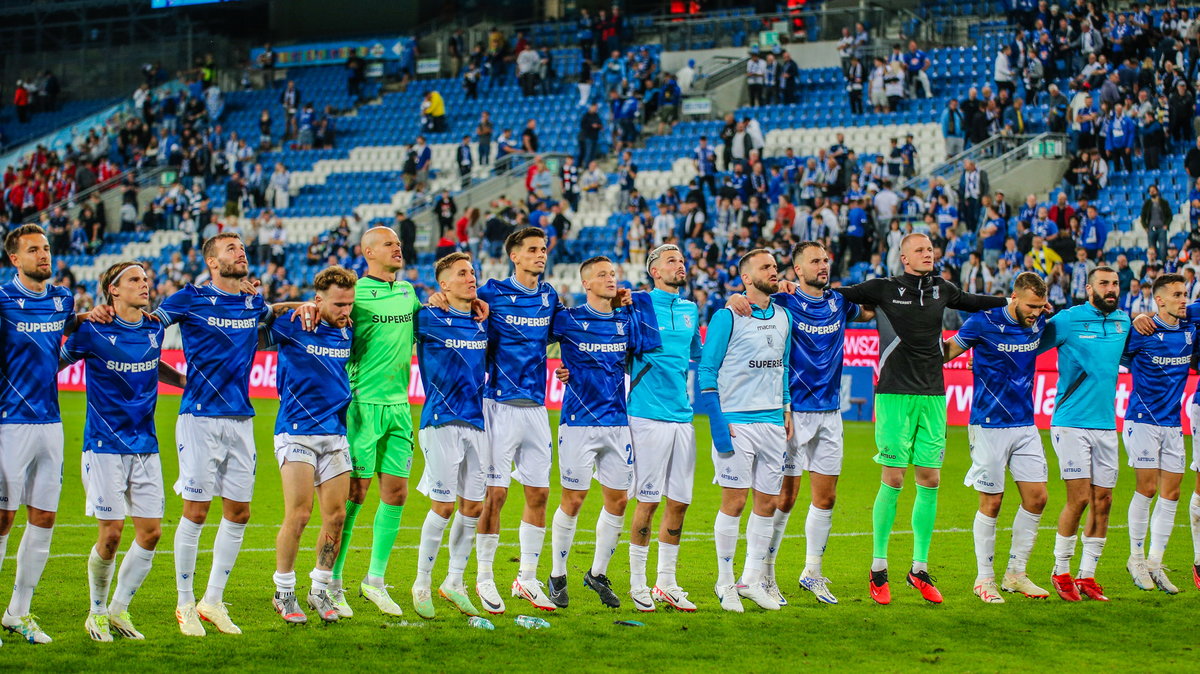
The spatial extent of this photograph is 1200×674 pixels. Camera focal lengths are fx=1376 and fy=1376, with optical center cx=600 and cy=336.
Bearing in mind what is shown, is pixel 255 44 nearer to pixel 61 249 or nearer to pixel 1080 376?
pixel 61 249

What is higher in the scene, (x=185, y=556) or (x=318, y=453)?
(x=318, y=453)

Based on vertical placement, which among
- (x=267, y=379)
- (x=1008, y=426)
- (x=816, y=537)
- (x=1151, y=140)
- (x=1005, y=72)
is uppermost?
(x=1005, y=72)

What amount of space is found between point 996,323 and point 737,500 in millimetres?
2538

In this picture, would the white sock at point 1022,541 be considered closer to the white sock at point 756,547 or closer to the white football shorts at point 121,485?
the white sock at point 756,547

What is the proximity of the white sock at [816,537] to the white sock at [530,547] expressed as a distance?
210cm

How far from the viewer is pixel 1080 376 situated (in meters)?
10.8

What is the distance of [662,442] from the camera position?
9.98m

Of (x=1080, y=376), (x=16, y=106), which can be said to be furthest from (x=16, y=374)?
(x=16, y=106)

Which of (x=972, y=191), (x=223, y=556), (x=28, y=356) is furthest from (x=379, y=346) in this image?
(x=972, y=191)

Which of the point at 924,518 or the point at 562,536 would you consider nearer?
the point at 562,536

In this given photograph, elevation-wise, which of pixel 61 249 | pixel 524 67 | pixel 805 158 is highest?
pixel 524 67

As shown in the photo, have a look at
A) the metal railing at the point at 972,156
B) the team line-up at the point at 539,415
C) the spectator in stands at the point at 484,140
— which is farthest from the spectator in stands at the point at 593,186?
the team line-up at the point at 539,415

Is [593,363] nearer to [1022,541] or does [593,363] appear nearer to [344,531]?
[344,531]

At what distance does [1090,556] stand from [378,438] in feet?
18.4
